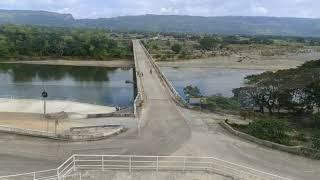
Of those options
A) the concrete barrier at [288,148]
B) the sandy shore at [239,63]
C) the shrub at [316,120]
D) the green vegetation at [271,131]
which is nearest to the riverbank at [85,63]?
the sandy shore at [239,63]

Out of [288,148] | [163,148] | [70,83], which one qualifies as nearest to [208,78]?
[70,83]

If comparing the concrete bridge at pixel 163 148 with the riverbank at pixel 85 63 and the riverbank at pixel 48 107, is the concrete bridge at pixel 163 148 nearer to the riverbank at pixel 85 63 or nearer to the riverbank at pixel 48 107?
the riverbank at pixel 48 107

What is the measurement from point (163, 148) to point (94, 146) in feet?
10.2

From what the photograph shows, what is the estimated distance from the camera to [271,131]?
23719mm

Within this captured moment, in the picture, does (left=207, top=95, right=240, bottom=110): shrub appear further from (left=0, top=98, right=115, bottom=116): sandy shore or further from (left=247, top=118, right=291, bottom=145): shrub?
(left=247, top=118, right=291, bottom=145): shrub

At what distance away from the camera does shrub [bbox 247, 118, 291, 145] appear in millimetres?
23422

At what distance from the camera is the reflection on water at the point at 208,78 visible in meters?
60.6

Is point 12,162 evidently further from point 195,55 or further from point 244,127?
point 195,55

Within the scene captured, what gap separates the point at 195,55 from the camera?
101 m

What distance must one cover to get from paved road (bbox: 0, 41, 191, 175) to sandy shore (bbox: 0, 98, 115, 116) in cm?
1041

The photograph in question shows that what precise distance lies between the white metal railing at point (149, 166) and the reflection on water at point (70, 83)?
88.4 ft

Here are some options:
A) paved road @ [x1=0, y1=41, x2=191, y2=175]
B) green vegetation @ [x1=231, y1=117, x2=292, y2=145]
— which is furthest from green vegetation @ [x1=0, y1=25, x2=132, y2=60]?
green vegetation @ [x1=231, y1=117, x2=292, y2=145]

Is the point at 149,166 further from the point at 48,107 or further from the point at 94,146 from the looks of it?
the point at 48,107

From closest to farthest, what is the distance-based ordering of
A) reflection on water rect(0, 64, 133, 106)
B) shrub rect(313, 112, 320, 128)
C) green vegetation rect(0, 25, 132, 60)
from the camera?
shrub rect(313, 112, 320, 128) → reflection on water rect(0, 64, 133, 106) → green vegetation rect(0, 25, 132, 60)
